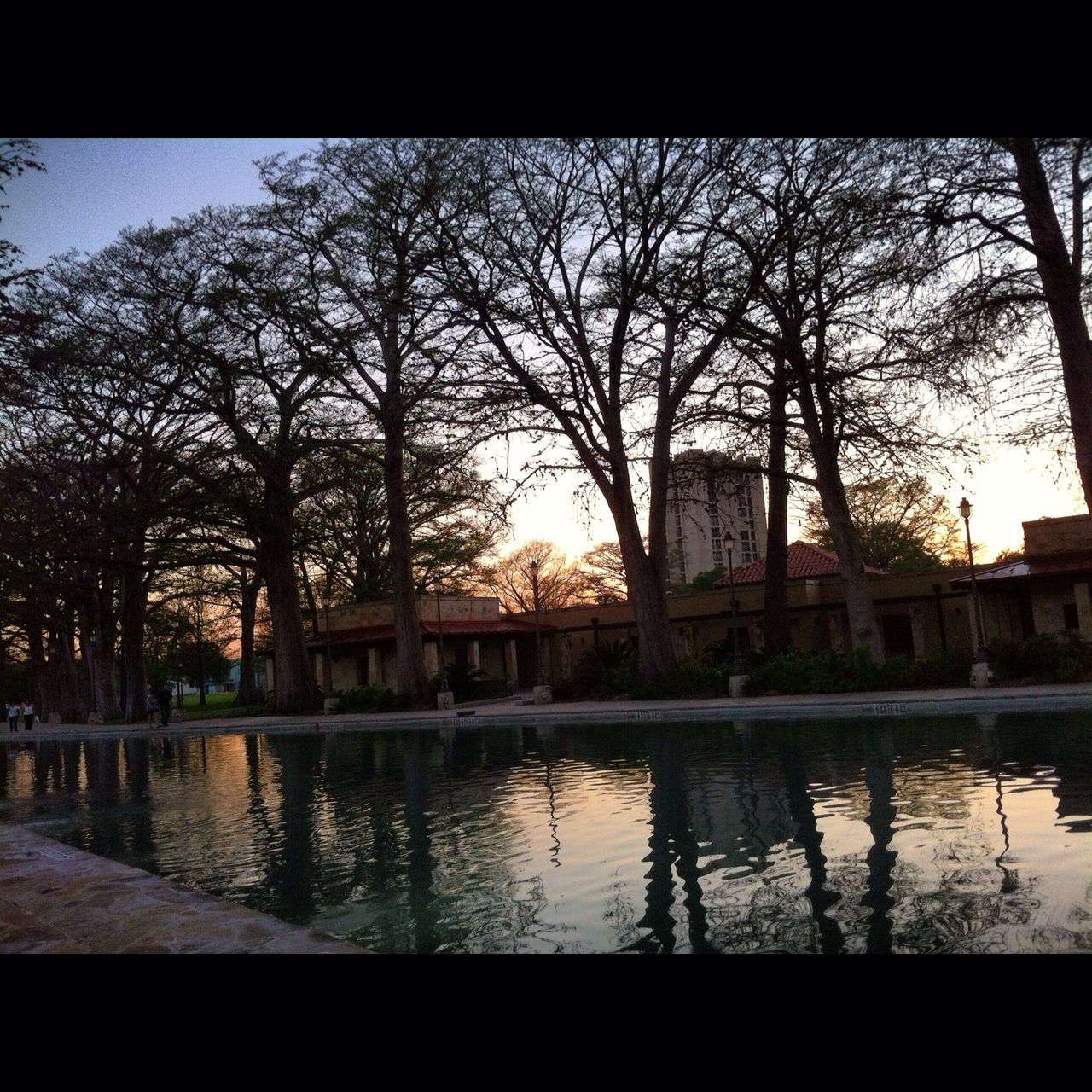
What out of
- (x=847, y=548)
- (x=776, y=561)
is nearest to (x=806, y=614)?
(x=776, y=561)

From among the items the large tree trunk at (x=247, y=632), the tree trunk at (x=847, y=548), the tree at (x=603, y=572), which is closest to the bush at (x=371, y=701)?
the large tree trunk at (x=247, y=632)

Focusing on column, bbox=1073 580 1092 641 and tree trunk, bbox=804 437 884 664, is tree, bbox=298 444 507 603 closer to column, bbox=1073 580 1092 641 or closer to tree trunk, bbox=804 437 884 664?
tree trunk, bbox=804 437 884 664

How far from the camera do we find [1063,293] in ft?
56.0

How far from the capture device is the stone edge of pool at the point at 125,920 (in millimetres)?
5711

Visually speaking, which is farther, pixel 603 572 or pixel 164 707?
pixel 603 572

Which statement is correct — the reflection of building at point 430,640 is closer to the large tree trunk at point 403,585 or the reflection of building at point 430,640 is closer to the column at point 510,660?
the column at point 510,660

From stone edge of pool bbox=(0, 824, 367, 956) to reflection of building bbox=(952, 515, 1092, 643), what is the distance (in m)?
26.9

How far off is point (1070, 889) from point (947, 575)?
31.0 meters

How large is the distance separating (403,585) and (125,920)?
1028 inches

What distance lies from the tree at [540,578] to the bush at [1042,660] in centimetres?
3938

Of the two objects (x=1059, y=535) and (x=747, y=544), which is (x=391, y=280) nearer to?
(x=1059, y=535)

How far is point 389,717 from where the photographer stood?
28.2 m
